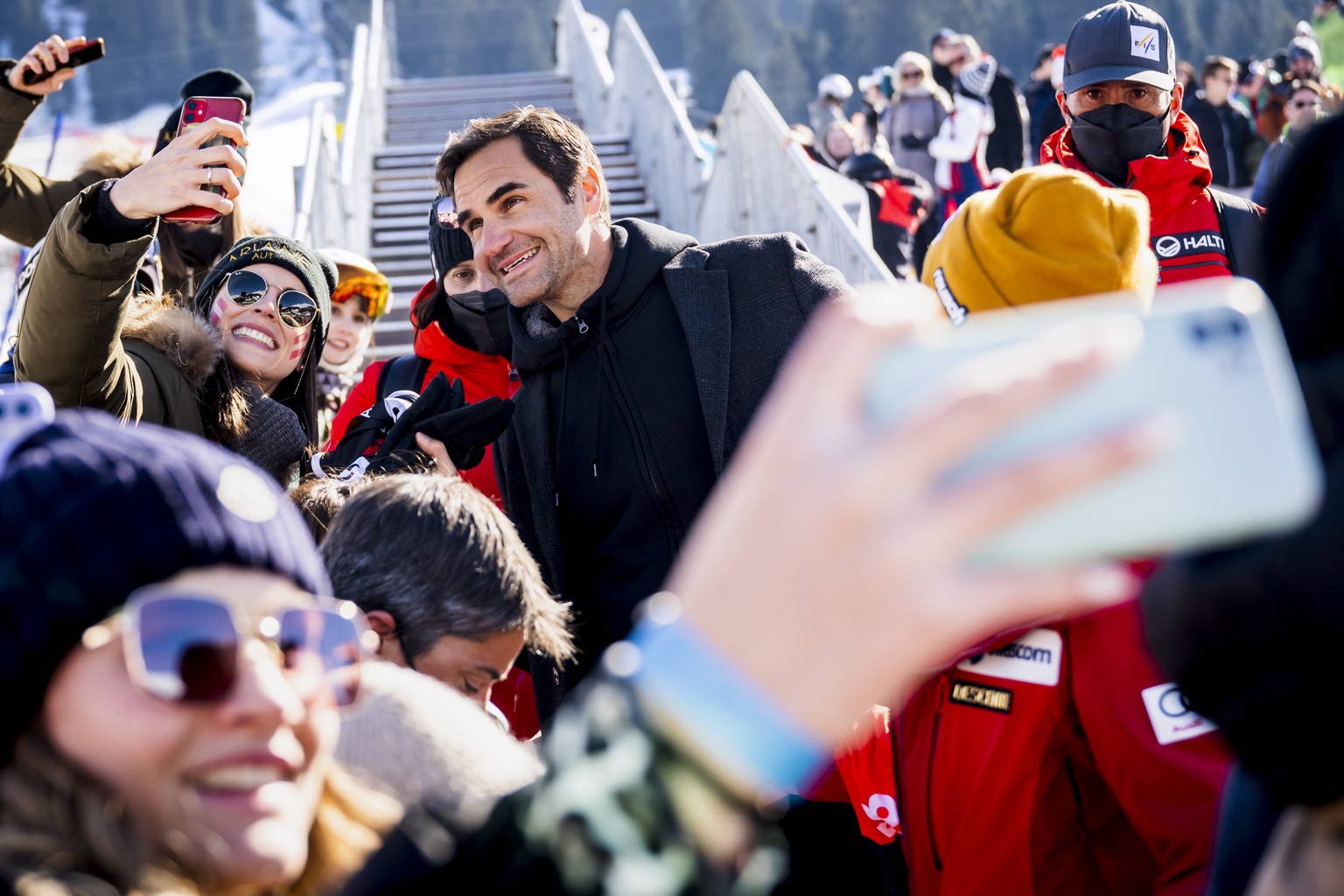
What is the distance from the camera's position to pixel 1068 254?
2115mm

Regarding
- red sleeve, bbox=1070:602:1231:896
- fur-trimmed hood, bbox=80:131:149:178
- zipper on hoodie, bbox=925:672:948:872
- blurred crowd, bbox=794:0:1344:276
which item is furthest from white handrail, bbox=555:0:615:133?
red sleeve, bbox=1070:602:1231:896

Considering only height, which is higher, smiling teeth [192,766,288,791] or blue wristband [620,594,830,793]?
blue wristband [620,594,830,793]

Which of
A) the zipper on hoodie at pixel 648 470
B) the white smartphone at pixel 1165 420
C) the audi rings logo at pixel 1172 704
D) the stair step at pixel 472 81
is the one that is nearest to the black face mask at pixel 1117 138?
the zipper on hoodie at pixel 648 470

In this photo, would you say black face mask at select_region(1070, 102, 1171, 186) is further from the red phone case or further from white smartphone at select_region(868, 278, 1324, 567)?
white smartphone at select_region(868, 278, 1324, 567)

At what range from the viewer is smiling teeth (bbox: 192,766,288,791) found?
121cm

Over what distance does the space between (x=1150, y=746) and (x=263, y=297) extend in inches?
119

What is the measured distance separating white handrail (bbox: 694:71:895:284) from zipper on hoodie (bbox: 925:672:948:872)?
4.31m

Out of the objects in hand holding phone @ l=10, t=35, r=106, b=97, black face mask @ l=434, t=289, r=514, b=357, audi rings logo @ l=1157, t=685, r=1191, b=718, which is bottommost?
audi rings logo @ l=1157, t=685, r=1191, b=718

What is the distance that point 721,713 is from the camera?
0.81 metres

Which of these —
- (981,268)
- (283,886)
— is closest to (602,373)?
(981,268)

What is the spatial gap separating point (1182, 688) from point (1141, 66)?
11.4 ft

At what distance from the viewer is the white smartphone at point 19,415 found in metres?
1.30

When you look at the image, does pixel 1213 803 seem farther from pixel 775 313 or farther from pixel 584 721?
pixel 775 313

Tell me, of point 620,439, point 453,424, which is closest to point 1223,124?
point 620,439
